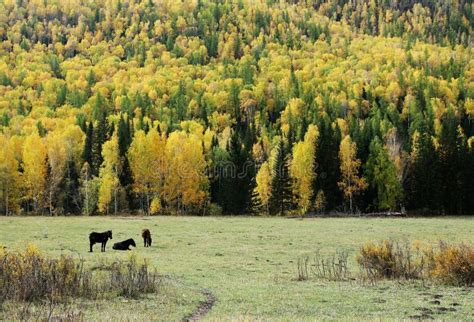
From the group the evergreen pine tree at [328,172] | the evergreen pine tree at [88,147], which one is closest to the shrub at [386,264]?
the evergreen pine tree at [328,172]

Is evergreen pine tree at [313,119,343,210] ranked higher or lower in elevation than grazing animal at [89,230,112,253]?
higher

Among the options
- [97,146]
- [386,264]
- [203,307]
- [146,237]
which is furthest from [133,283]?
[97,146]

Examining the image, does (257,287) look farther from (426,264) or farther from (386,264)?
(426,264)

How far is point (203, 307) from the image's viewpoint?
19719 mm

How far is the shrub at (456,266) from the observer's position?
2403 centimetres

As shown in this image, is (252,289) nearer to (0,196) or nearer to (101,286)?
(101,286)

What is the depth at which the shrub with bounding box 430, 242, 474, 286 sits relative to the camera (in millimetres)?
24031

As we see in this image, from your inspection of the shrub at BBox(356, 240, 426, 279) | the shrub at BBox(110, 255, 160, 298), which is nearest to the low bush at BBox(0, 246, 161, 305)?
the shrub at BBox(110, 255, 160, 298)

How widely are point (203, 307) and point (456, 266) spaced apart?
1200cm

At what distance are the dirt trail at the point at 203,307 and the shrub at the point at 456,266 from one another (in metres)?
10.7

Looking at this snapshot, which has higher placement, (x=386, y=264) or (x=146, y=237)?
(x=146, y=237)

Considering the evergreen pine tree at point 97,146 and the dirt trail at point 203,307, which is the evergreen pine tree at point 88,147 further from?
the dirt trail at point 203,307

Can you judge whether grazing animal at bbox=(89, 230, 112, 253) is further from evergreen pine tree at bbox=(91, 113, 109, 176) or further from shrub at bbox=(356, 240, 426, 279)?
evergreen pine tree at bbox=(91, 113, 109, 176)

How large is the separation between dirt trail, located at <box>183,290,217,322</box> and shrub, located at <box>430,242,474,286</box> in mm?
10695
